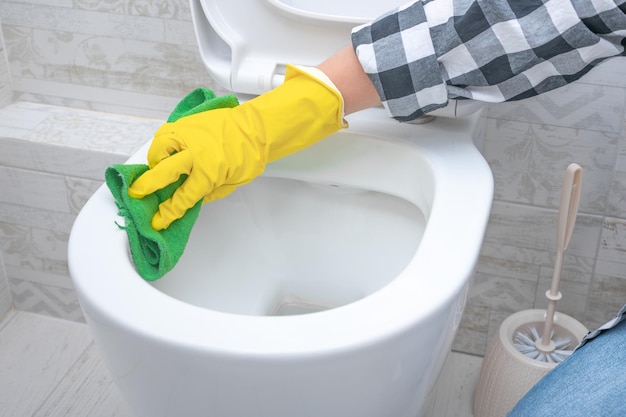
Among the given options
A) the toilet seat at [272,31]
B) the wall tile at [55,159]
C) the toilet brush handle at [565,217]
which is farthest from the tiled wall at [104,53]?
the toilet brush handle at [565,217]

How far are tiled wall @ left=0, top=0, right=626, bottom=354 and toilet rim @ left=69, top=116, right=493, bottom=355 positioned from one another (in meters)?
0.36

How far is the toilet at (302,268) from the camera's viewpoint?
553 millimetres

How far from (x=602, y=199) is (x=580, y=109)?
0.44ft

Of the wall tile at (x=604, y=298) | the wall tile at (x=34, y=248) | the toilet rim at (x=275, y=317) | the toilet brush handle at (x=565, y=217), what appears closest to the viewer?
the toilet rim at (x=275, y=317)

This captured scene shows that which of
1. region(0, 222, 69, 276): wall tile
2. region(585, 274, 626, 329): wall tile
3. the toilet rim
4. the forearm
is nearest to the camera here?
the toilet rim

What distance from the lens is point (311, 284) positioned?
94 cm

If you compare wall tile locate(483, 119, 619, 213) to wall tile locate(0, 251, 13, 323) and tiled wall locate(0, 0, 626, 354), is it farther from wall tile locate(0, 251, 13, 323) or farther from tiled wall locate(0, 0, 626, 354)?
wall tile locate(0, 251, 13, 323)

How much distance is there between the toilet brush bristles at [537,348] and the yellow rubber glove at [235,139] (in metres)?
0.41

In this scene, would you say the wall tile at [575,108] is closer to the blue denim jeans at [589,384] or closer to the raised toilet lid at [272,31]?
the raised toilet lid at [272,31]

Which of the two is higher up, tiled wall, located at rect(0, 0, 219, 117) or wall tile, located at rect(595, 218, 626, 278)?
tiled wall, located at rect(0, 0, 219, 117)

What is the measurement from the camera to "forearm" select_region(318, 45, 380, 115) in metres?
0.78

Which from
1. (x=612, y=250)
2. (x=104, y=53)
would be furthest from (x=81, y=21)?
(x=612, y=250)

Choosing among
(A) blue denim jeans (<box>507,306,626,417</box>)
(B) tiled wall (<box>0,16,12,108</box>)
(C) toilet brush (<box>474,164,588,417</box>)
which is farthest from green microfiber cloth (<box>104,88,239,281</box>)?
(B) tiled wall (<box>0,16,12,108</box>)

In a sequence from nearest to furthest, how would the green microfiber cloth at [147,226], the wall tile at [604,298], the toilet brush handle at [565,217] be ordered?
1. the green microfiber cloth at [147,226]
2. the toilet brush handle at [565,217]
3. the wall tile at [604,298]
